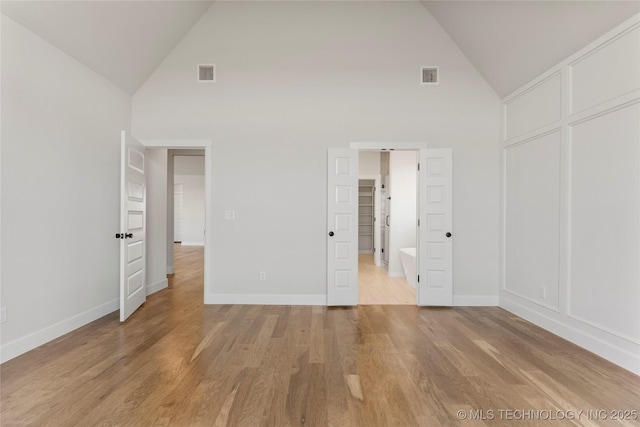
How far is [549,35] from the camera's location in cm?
303

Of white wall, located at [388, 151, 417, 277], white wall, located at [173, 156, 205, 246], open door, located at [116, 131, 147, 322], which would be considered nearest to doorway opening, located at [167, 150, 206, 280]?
white wall, located at [173, 156, 205, 246]

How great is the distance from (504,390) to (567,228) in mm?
1878

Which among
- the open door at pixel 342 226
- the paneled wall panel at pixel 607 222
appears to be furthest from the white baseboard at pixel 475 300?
the open door at pixel 342 226

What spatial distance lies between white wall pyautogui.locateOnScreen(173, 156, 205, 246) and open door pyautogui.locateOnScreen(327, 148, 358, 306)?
→ 28.4 feet

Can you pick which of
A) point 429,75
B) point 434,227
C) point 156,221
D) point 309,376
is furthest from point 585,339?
point 156,221

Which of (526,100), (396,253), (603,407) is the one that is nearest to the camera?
(603,407)

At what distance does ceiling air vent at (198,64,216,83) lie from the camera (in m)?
4.22

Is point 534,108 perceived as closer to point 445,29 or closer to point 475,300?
point 445,29

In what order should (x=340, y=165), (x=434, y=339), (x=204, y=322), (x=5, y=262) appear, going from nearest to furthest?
(x=5, y=262), (x=434, y=339), (x=204, y=322), (x=340, y=165)

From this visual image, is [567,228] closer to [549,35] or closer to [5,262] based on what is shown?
[549,35]

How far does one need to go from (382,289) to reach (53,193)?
4402 millimetres

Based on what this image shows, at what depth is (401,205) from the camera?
241 inches

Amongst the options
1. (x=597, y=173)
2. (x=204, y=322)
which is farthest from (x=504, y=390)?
(x=204, y=322)

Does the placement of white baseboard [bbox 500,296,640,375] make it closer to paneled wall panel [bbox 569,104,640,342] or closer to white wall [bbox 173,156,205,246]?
paneled wall panel [bbox 569,104,640,342]
